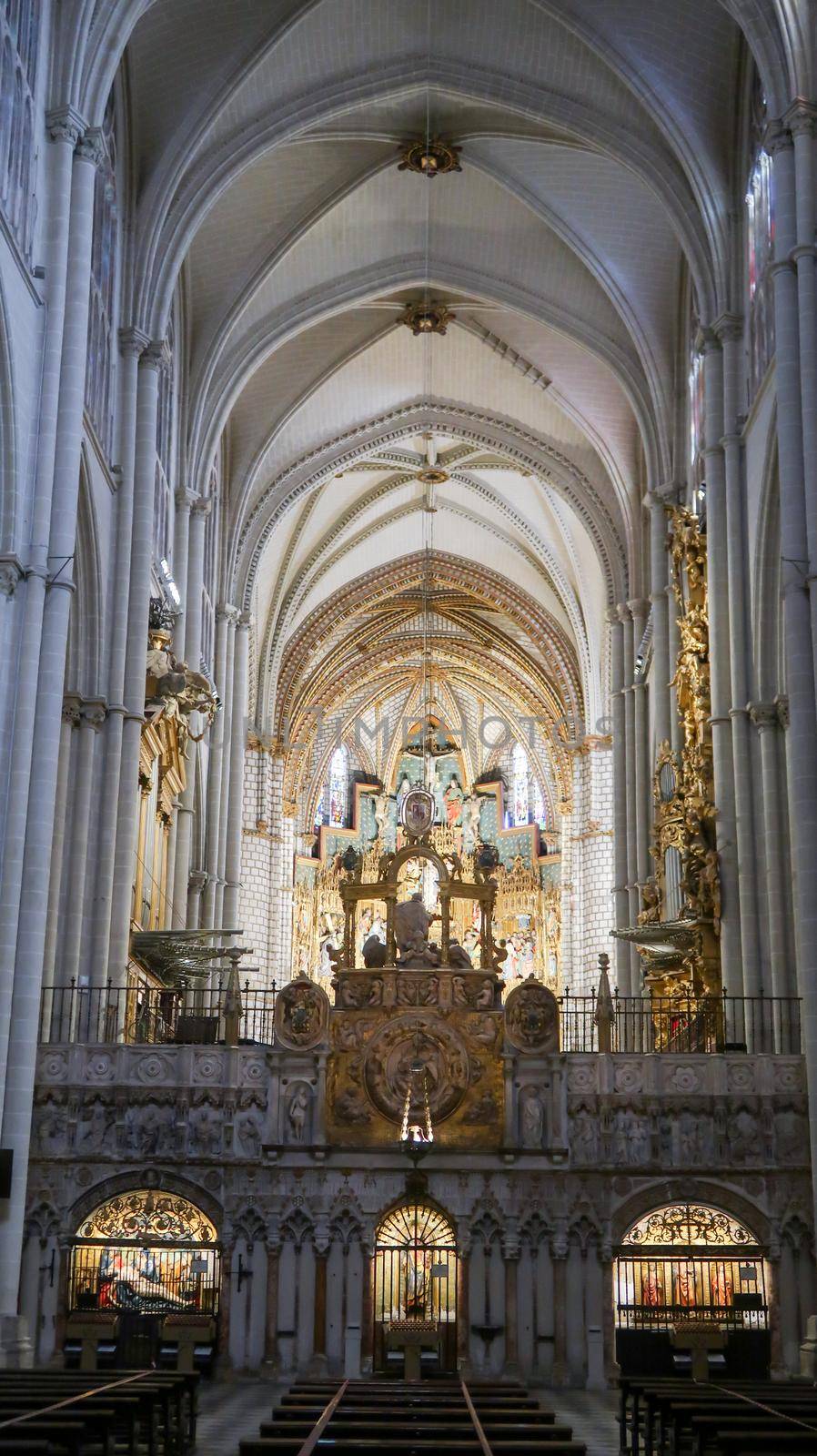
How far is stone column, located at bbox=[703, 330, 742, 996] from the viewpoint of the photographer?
25.4 meters

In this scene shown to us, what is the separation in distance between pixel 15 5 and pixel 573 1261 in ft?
53.6

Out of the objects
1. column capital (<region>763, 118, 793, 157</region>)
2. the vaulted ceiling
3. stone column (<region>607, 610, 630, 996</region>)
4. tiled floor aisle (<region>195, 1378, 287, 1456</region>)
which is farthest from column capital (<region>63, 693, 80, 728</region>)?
stone column (<region>607, 610, 630, 996</region>)

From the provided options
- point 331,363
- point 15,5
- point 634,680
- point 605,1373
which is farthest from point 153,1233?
point 331,363

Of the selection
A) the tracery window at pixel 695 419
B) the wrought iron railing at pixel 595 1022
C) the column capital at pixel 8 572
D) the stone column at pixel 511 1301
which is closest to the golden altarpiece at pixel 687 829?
the tracery window at pixel 695 419

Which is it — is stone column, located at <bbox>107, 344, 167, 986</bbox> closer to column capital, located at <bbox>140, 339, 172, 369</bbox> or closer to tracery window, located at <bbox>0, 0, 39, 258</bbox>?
column capital, located at <bbox>140, 339, 172, 369</bbox>

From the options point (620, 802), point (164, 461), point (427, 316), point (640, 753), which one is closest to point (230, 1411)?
point (164, 461)

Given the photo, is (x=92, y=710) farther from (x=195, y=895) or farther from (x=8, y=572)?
(x=195, y=895)

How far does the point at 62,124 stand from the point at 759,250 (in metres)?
10.6

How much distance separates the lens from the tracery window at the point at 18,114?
20.1m

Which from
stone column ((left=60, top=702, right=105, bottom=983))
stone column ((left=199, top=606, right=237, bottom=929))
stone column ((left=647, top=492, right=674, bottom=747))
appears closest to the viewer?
stone column ((left=60, top=702, right=105, bottom=983))

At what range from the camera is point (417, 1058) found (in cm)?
2205

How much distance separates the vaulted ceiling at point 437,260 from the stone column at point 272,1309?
14808 mm

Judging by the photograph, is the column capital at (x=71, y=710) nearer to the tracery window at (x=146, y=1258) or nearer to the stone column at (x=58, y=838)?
the stone column at (x=58, y=838)

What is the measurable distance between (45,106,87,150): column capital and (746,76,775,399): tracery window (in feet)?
32.0
